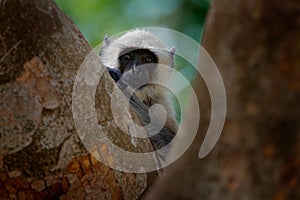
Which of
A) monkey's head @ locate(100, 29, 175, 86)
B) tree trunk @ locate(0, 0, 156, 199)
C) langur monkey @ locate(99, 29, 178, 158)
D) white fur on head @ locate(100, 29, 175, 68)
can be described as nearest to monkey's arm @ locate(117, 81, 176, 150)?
langur monkey @ locate(99, 29, 178, 158)

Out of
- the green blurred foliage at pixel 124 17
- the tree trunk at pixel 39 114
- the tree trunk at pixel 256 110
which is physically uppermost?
the tree trunk at pixel 256 110

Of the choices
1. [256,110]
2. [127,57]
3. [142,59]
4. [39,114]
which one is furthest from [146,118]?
[256,110]

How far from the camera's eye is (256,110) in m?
0.96

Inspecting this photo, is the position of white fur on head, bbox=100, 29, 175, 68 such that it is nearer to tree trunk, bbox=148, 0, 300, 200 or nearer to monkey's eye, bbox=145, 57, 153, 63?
monkey's eye, bbox=145, 57, 153, 63

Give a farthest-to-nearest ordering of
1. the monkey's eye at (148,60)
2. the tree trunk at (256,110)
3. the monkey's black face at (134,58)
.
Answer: the monkey's eye at (148,60)
the monkey's black face at (134,58)
the tree trunk at (256,110)

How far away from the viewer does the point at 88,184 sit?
1.70 m

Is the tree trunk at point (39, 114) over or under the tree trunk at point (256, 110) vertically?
under

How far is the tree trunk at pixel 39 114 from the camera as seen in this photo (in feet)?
5.32

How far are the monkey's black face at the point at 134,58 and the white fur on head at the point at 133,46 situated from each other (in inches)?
1.1

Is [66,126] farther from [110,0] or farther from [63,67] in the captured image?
[110,0]

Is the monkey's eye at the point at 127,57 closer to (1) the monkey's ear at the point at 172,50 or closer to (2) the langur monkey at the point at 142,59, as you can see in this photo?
(2) the langur monkey at the point at 142,59

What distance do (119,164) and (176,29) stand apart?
4741 millimetres

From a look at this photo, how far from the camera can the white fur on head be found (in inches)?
176

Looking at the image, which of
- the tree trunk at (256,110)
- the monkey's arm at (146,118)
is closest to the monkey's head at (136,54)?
the monkey's arm at (146,118)
